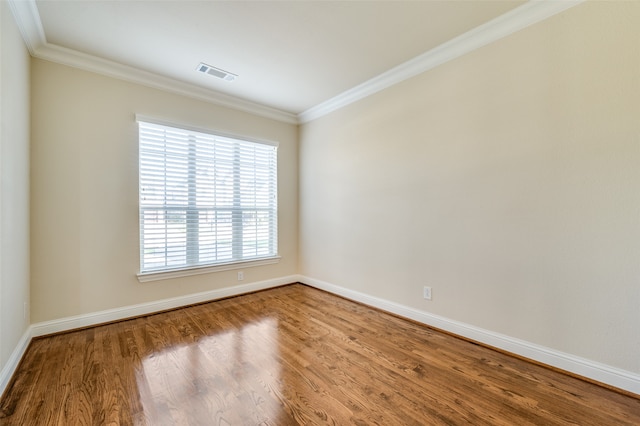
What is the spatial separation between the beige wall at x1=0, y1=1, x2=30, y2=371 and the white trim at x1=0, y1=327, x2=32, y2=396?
0.13 ft

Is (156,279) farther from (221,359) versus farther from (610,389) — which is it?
(610,389)

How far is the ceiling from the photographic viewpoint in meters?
2.06

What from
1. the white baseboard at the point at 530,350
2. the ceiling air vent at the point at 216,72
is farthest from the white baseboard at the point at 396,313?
the ceiling air vent at the point at 216,72

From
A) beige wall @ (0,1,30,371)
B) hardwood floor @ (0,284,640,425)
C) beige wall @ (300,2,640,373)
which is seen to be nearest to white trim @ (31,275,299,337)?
hardwood floor @ (0,284,640,425)

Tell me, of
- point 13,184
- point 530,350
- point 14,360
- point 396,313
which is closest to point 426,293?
point 396,313

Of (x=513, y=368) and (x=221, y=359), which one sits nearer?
(x=513, y=368)

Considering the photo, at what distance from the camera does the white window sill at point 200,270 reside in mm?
3077

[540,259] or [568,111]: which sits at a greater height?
[568,111]

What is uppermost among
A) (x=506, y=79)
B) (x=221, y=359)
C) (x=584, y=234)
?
(x=506, y=79)

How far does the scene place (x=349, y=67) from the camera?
293cm

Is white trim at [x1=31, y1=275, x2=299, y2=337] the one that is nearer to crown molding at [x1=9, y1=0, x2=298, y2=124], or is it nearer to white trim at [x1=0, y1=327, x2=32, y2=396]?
white trim at [x1=0, y1=327, x2=32, y2=396]

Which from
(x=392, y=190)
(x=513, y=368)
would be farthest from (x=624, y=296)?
(x=392, y=190)

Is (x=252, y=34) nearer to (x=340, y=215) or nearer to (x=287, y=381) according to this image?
(x=340, y=215)

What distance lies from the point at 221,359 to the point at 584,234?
9.26ft
